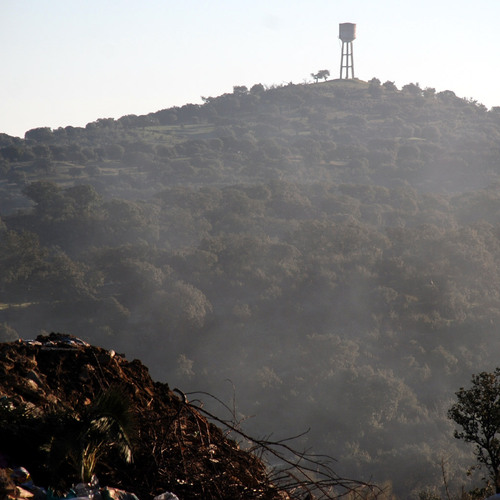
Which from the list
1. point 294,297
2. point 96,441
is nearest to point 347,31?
point 294,297

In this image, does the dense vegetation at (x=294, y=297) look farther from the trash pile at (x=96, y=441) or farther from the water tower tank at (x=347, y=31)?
the water tower tank at (x=347, y=31)

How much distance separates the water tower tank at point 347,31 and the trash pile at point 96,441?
389ft

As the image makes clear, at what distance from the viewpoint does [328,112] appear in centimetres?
11575

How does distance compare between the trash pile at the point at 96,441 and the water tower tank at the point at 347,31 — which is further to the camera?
the water tower tank at the point at 347,31

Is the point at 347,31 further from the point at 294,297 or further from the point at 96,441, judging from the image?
the point at 96,441

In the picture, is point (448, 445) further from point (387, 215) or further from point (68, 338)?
point (387, 215)

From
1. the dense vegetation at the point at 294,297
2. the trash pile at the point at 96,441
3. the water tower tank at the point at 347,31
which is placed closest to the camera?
the trash pile at the point at 96,441

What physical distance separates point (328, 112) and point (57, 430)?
378 feet

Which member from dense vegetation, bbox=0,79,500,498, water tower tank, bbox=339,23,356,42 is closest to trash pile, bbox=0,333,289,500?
dense vegetation, bbox=0,79,500,498

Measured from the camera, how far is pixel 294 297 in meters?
40.8

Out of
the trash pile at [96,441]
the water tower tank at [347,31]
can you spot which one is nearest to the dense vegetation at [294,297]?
the trash pile at [96,441]

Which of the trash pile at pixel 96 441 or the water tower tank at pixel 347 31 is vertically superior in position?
the water tower tank at pixel 347 31

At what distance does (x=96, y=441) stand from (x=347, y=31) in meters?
121

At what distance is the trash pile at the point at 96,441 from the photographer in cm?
394
